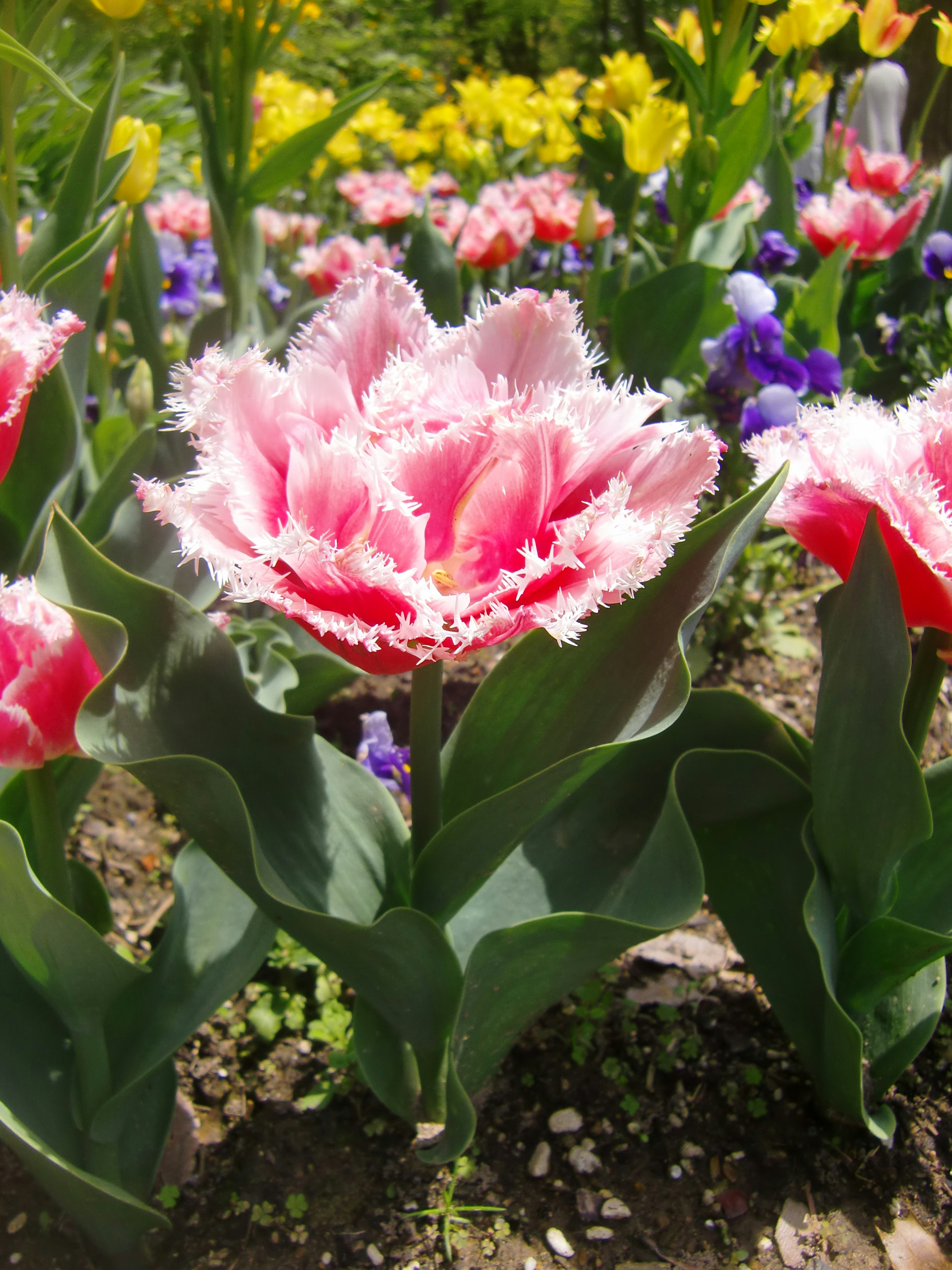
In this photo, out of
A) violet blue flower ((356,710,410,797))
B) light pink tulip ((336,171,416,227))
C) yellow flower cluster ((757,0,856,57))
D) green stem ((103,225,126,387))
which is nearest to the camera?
violet blue flower ((356,710,410,797))

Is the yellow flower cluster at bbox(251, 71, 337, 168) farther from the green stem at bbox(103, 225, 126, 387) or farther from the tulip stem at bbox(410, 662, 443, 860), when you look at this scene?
the tulip stem at bbox(410, 662, 443, 860)

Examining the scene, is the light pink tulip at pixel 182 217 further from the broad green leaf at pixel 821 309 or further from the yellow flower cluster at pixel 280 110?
the broad green leaf at pixel 821 309

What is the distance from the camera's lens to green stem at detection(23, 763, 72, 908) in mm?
868

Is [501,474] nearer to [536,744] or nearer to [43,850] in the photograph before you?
[536,744]

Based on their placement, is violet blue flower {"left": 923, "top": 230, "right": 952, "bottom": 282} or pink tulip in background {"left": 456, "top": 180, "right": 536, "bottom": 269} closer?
violet blue flower {"left": 923, "top": 230, "right": 952, "bottom": 282}

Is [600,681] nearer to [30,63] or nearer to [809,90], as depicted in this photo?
[30,63]

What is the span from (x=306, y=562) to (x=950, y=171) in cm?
248

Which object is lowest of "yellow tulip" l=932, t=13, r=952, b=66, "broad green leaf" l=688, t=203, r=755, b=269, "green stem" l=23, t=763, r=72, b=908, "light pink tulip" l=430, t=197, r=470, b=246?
"green stem" l=23, t=763, r=72, b=908

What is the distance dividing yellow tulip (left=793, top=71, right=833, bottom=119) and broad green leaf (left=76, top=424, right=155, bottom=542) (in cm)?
227

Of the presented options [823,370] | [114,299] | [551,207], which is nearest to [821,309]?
[823,370]

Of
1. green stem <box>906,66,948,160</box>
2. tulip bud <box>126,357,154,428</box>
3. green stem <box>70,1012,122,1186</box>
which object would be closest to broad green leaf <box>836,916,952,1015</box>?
green stem <box>70,1012,122,1186</box>

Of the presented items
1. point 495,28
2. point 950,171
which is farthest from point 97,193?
point 495,28

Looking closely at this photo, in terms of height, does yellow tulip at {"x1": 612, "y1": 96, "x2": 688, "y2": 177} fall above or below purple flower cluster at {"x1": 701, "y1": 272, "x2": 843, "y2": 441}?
above

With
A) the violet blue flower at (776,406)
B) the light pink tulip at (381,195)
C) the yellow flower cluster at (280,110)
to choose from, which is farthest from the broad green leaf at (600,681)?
the light pink tulip at (381,195)
